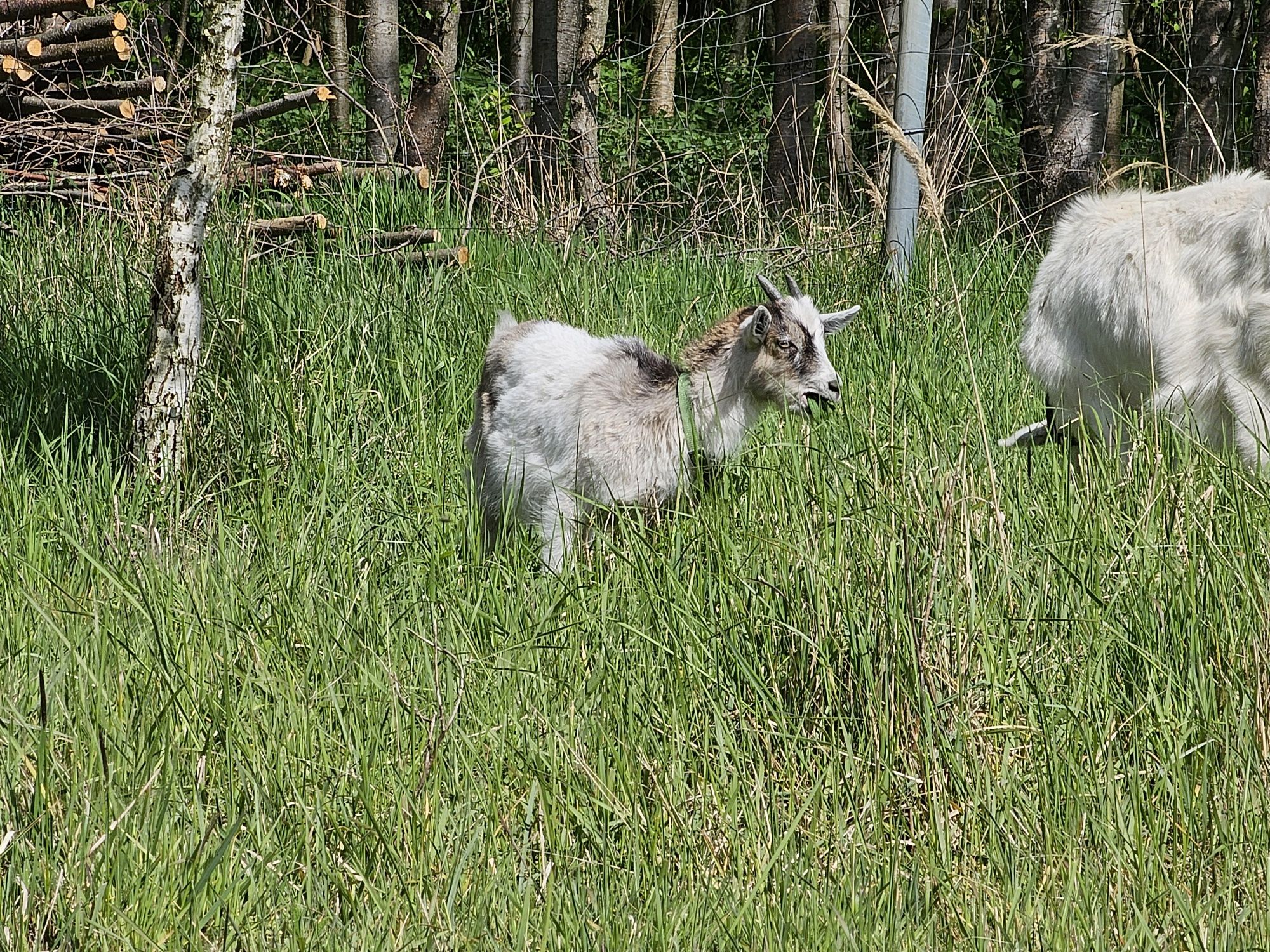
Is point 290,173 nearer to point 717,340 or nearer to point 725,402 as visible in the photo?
point 717,340

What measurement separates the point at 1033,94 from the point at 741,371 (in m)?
5.13

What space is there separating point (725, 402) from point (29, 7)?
5.52 metres

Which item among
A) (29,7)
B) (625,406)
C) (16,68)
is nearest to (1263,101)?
(625,406)

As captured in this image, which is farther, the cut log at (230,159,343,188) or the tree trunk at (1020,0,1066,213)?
the tree trunk at (1020,0,1066,213)

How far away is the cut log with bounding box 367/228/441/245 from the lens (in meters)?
7.50

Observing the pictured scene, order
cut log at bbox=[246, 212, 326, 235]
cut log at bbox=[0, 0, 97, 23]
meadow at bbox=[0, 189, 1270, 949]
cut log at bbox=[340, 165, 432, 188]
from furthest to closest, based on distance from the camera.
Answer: cut log at bbox=[340, 165, 432, 188]
cut log at bbox=[0, 0, 97, 23]
cut log at bbox=[246, 212, 326, 235]
meadow at bbox=[0, 189, 1270, 949]

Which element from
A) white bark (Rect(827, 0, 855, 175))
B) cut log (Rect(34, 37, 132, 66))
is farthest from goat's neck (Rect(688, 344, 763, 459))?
cut log (Rect(34, 37, 132, 66))

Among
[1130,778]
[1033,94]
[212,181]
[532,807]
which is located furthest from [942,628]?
[1033,94]

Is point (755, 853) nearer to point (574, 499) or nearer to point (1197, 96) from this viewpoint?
point (574, 499)

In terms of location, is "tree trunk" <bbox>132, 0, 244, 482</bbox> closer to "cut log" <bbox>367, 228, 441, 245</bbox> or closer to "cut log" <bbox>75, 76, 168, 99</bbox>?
"cut log" <bbox>367, 228, 441, 245</bbox>

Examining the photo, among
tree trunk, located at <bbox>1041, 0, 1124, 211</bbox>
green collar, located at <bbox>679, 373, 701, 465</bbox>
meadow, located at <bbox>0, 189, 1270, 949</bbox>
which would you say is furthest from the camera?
tree trunk, located at <bbox>1041, 0, 1124, 211</bbox>

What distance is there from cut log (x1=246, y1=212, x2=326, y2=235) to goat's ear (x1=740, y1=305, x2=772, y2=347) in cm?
335

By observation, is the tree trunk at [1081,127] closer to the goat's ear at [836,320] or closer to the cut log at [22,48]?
the goat's ear at [836,320]

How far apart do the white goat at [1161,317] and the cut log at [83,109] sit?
6.82 m
